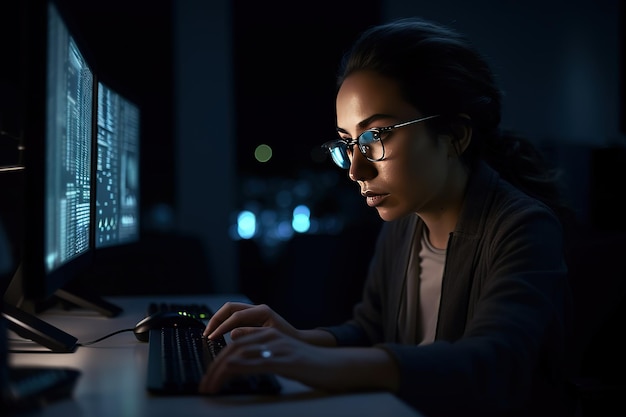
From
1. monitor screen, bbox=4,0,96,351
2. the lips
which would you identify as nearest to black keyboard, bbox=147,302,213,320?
monitor screen, bbox=4,0,96,351

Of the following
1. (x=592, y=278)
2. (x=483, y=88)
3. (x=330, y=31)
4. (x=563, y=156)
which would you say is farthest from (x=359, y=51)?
(x=330, y=31)

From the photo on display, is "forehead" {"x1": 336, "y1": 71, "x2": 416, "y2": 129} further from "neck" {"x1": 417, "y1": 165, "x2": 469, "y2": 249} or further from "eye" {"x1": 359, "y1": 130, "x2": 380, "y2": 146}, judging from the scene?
"neck" {"x1": 417, "y1": 165, "x2": 469, "y2": 249}

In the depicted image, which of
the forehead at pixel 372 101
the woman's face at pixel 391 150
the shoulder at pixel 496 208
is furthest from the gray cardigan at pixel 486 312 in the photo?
the forehead at pixel 372 101

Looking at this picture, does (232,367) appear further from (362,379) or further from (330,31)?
(330,31)

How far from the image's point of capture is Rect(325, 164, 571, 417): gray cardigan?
0.94 meters

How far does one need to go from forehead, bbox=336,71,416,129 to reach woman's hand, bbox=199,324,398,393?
585 millimetres

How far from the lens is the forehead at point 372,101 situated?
137cm

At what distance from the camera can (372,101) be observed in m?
1.37

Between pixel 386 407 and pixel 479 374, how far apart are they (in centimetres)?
19

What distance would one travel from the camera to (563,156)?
3688mm

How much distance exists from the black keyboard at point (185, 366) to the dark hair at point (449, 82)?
62cm

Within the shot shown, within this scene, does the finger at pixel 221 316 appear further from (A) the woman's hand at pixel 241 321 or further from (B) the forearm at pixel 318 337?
(B) the forearm at pixel 318 337

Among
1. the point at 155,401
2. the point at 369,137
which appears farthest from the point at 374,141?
the point at 155,401

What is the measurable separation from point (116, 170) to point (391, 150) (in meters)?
0.79
